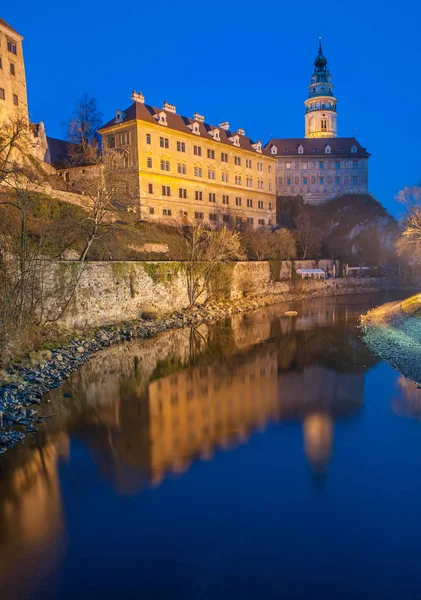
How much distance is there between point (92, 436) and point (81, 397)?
216cm

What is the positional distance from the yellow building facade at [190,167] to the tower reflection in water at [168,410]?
1659 cm

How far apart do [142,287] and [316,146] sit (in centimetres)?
4065

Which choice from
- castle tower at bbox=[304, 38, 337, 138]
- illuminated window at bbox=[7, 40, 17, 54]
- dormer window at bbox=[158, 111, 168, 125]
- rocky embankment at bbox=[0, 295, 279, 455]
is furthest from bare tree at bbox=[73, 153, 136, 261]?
castle tower at bbox=[304, 38, 337, 138]

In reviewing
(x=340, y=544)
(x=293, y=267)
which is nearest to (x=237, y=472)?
(x=340, y=544)

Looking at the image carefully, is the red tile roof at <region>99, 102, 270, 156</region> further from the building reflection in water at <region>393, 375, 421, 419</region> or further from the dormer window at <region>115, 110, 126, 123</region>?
the building reflection in water at <region>393, 375, 421, 419</region>

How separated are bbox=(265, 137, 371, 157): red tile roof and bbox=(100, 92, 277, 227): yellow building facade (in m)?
11.7

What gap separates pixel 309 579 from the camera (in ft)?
15.5

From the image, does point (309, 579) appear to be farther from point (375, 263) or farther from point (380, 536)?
point (375, 263)

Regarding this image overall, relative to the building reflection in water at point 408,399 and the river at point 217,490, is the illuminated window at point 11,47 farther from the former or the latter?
the building reflection in water at point 408,399

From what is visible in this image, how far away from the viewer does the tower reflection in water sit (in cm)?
627

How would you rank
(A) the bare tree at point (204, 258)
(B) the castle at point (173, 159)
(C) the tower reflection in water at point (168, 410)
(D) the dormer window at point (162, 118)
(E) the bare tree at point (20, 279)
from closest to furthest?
(C) the tower reflection in water at point (168, 410)
(E) the bare tree at point (20, 279)
(A) the bare tree at point (204, 258)
(B) the castle at point (173, 159)
(D) the dormer window at point (162, 118)

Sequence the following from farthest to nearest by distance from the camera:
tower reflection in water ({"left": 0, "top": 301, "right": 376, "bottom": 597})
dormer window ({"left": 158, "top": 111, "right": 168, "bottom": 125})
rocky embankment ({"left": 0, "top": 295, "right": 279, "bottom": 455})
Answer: dormer window ({"left": 158, "top": 111, "right": 168, "bottom": 125}) → rocky embankment ({"left": 0, "top": 295, "right": 279, "bottom": 455}) → tower reflection in water ({"left": 0, "top": 301, "right": 376, "bottom": 597})

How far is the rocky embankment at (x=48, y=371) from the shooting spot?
8242mm

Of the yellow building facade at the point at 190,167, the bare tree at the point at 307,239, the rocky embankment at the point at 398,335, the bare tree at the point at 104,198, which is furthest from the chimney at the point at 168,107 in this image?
the rocky embankment at the point at 398,335
